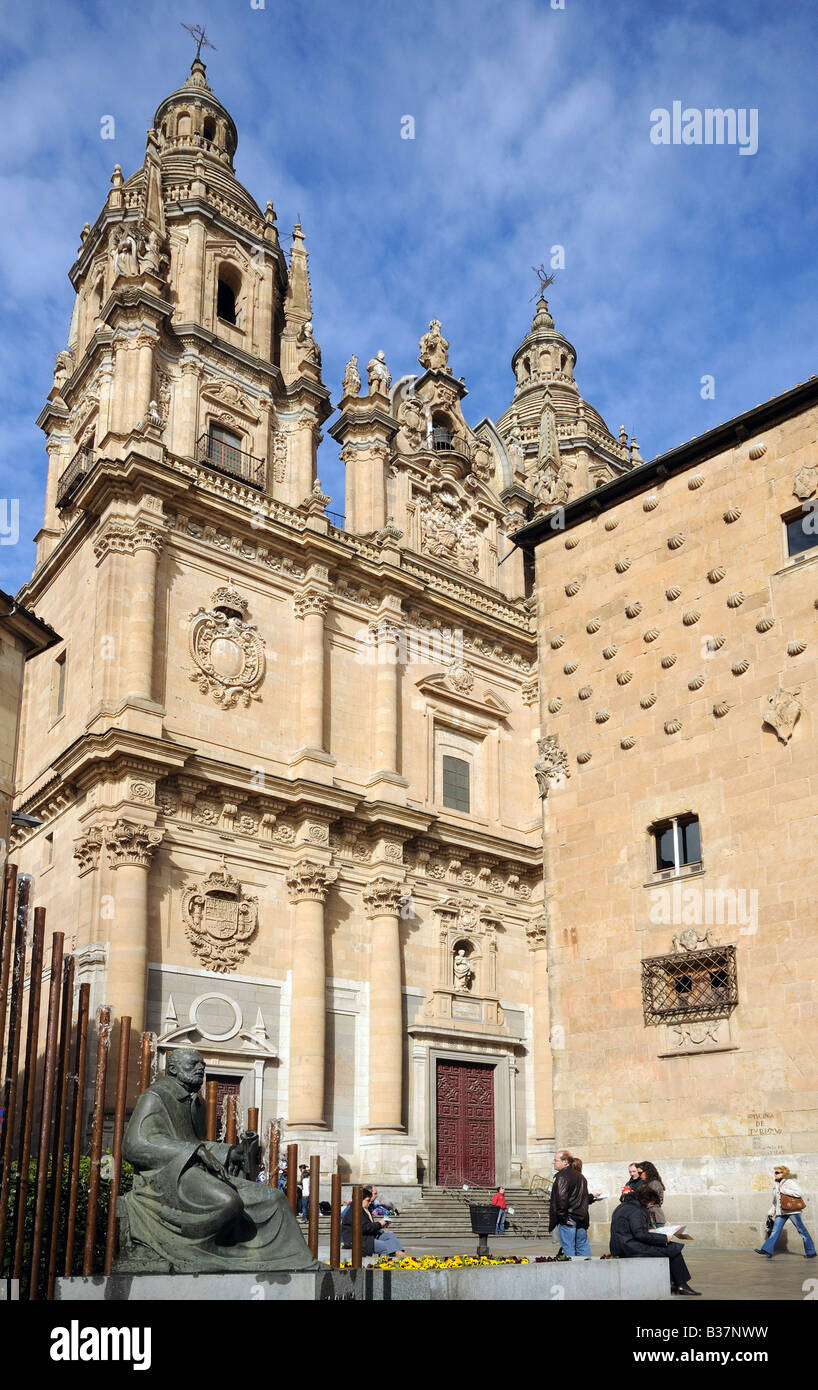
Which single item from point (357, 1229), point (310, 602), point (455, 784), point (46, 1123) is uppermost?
point (310, 602)

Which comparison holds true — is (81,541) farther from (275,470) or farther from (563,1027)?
(563,1027)

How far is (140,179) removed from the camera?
36.4m

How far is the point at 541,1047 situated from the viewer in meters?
31.8

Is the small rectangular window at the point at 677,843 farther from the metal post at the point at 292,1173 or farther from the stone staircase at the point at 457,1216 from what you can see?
the stone staircase at the point at 457,1216

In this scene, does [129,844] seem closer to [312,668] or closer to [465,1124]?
[312,668]

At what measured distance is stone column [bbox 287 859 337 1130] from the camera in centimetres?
2614

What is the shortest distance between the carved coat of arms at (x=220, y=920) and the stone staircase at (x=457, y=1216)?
6222mm

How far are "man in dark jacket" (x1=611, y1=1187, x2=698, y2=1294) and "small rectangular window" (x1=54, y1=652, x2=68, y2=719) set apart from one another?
69.5ft

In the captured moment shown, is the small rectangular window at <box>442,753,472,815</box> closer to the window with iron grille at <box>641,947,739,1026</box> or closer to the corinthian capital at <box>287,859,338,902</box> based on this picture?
the corinthian capital at <box>287,859,338,902</box>

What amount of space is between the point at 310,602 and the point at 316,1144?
12.3 m

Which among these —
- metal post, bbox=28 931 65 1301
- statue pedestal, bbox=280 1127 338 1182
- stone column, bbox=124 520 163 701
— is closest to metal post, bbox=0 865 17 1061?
metal post, bbox=28 931 65 1301

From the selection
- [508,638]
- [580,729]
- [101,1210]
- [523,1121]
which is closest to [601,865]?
[580,729]

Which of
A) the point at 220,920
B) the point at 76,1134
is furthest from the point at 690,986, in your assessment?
the point at 220,920

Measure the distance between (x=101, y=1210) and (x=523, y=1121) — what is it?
18518 mm
